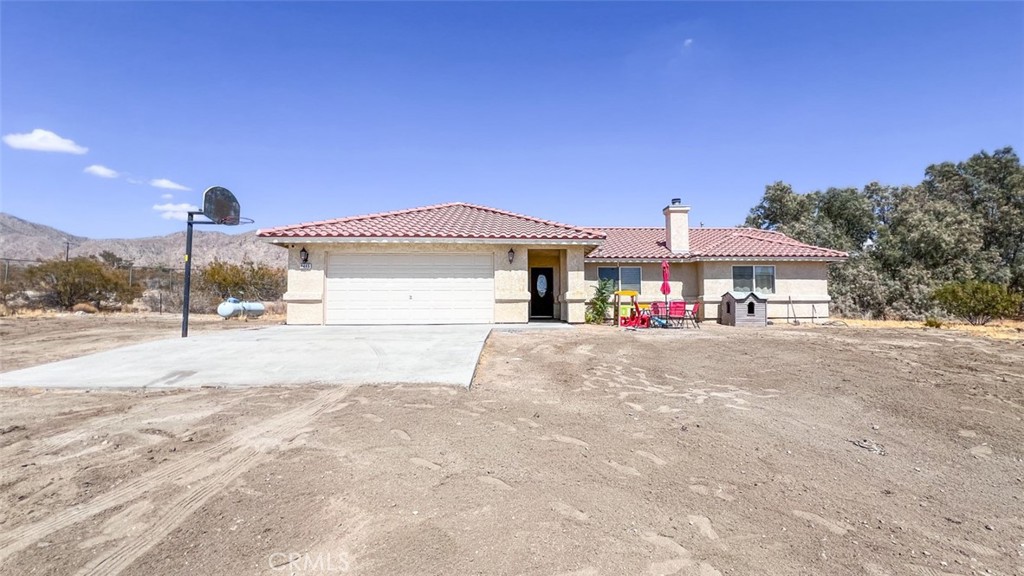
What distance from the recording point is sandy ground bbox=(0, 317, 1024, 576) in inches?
91.4

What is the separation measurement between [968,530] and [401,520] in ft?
11.6

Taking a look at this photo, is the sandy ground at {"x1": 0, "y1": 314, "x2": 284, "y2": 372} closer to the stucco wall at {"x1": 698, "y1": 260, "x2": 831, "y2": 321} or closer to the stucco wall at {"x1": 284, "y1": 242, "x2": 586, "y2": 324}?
the stucco wall at {"x1": 284, "y1": 242, "x2": 586, "y2": 324}

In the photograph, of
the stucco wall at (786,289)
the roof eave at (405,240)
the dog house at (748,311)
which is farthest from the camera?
the stucco wall at (786,289)

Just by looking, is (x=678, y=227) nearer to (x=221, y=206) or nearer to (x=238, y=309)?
(x=221, y=206)

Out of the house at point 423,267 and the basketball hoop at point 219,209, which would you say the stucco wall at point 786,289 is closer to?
the house at point 423,267

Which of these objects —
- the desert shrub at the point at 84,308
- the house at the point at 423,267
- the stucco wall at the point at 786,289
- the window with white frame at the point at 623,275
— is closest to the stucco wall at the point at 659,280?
the window with white frame at the point at 623,275

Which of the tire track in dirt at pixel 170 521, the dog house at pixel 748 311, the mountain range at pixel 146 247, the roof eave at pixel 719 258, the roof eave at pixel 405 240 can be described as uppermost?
the mountain range at pixel 146 247

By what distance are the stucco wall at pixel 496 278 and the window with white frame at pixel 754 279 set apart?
704cm

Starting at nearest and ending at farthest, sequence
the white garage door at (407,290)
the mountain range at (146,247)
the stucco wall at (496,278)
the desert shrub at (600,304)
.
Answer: the stucco wall at (496,278)
the white garage door at (407,290)
the desert shrub at (600,304)
the mountain range at (146,247)

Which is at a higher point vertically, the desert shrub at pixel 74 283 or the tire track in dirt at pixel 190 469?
the desert shrub at pixel 74 283

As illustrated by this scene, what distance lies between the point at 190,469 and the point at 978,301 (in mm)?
23015

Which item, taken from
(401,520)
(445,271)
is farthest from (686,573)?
(445,271)

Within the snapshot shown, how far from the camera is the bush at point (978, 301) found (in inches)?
608

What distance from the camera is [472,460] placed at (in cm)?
350
